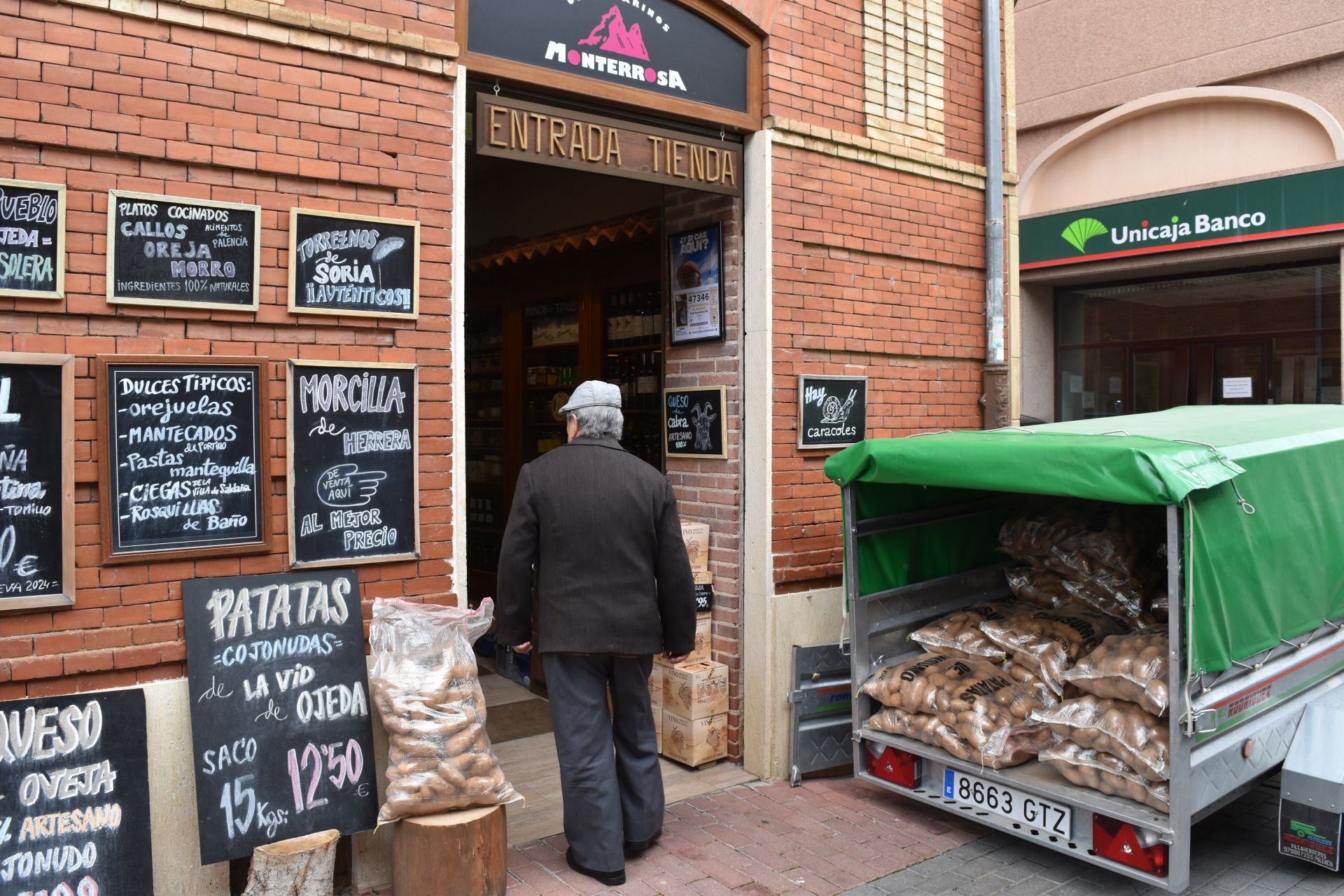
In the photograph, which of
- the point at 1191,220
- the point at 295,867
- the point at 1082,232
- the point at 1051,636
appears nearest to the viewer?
the point at 295,867

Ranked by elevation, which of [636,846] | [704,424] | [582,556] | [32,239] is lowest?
[636,846]

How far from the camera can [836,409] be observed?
6.18 meters

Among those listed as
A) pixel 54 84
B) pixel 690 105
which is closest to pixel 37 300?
pixel 54 84

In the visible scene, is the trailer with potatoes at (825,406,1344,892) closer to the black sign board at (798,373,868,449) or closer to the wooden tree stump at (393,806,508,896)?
the black sign board at (798,373,868,449)

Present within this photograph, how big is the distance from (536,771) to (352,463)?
2.46 m

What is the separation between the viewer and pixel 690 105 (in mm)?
5605

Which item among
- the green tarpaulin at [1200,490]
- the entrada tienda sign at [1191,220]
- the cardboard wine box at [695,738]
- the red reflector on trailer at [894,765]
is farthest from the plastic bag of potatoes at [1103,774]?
the entrada tienda sign at [1191,220]

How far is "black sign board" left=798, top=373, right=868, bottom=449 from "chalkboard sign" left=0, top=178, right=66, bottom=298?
381cm

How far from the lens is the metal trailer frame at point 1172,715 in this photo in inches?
157

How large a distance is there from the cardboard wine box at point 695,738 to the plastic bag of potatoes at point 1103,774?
6.45 ft

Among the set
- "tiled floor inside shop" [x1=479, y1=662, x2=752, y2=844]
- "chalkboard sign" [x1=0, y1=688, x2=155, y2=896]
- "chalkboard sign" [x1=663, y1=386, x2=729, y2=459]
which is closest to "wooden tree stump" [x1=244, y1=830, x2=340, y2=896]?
"chalkboard sign" [x1=0, y1=688, x2=155, y2=896]

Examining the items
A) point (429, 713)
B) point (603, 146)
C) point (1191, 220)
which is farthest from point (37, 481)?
point (1191, 220)

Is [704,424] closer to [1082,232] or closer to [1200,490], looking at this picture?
[1200,490]

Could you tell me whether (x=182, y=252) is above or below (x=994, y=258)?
below
